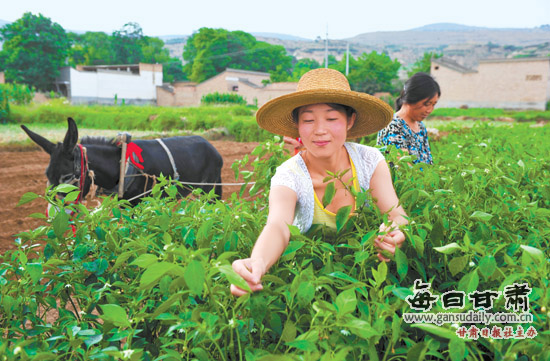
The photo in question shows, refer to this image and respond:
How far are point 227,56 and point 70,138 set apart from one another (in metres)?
77.9

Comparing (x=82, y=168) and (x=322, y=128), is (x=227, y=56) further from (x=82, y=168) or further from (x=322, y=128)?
(x=322, y=128)

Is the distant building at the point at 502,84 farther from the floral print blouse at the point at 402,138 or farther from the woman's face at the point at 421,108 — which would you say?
the floral print blouse at the point at 402,138

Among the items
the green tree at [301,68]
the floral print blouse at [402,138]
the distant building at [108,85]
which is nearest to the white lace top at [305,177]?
the floral print blouse at [402,138]

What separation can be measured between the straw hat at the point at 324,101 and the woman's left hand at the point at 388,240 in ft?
2.51

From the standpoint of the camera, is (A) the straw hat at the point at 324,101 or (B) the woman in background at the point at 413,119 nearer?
(A) the straw hat at the point at 324,101

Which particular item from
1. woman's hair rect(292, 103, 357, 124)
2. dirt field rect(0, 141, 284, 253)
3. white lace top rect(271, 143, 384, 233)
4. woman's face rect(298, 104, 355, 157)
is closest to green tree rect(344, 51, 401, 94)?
dirt field rect(0, 141, 284, 253)

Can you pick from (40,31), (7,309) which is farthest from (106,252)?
(40,31)

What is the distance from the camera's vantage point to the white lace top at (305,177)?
2.04 meters

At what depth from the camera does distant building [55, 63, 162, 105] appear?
47594mm

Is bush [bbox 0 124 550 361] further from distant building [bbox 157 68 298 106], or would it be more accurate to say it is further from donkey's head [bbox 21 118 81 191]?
distant building [bbox 157 68 298 106]

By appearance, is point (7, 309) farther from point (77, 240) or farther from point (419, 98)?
point (419, 98)

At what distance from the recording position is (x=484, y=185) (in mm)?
2164

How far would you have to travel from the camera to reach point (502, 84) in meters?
45.3

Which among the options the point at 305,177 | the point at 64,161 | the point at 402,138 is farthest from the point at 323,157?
the point at 64,161
